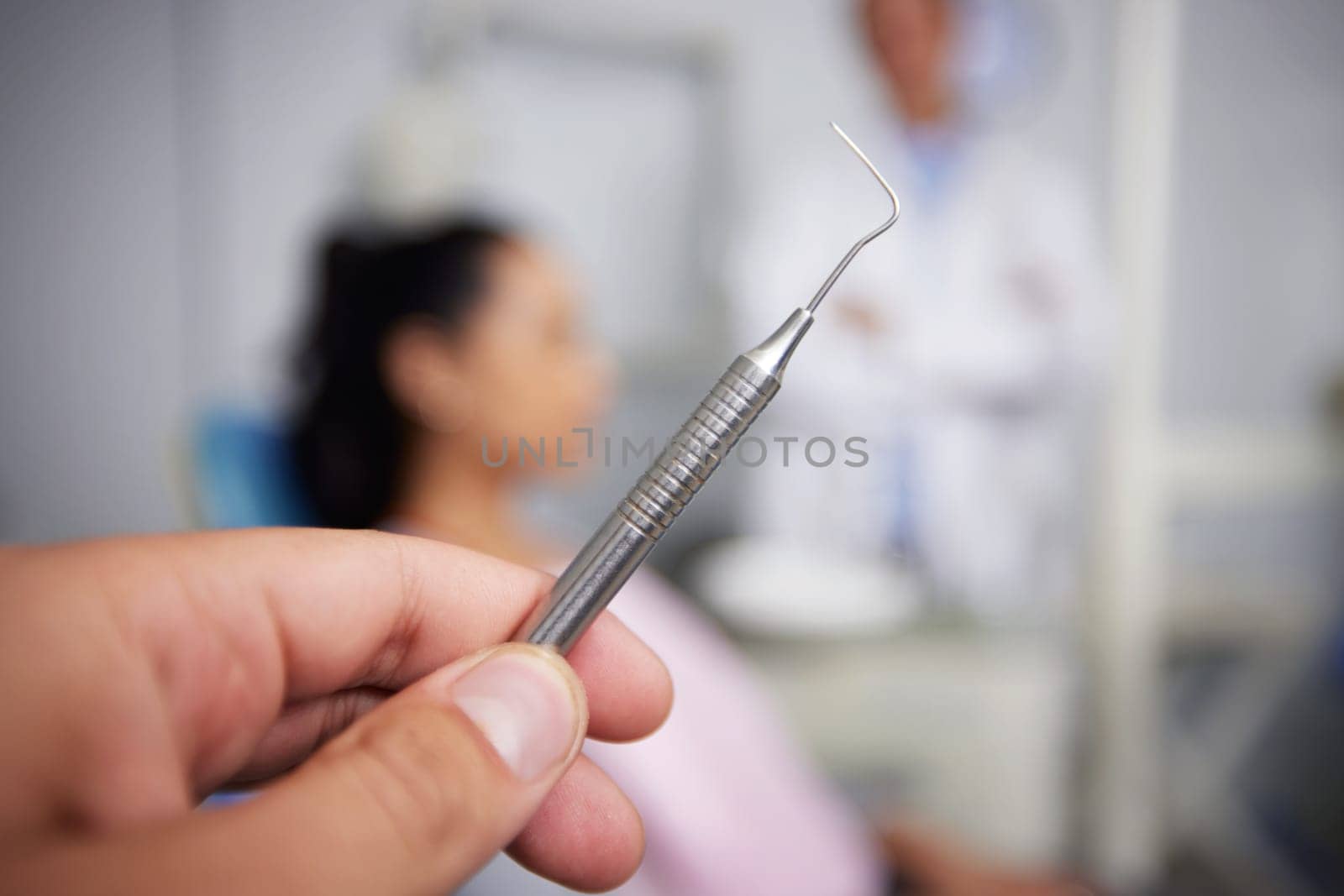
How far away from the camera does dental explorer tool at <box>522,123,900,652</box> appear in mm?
193

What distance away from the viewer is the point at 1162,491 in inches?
41.7

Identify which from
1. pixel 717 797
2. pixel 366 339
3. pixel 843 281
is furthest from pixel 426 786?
pixel 843 281

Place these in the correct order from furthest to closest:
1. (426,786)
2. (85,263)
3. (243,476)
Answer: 1. (85,263)
2. (243,476)
3. (426,786)

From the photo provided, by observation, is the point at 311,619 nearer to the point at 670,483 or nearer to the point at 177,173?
the point at 670,483

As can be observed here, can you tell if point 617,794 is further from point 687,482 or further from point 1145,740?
point 1145,740

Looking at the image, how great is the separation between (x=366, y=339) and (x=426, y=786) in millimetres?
525

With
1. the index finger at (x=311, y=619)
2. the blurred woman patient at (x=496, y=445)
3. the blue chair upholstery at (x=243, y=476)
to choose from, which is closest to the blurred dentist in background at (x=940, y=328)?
the blurred woman patient at (x=496, y=445)

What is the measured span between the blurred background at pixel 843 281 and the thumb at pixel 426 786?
2.36 ft

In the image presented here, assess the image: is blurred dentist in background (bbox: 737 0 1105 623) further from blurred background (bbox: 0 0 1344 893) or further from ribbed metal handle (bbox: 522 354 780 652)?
ribbed metal handle (bbox: 522 354 780 652)

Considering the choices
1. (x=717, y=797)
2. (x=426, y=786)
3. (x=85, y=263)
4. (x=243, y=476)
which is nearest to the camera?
(x=426, y=786)

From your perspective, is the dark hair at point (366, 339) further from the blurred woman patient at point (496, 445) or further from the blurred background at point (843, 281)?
the blurred background at point (843, 281)

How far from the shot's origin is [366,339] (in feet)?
2.15

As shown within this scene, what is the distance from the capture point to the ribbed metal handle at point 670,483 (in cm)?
19

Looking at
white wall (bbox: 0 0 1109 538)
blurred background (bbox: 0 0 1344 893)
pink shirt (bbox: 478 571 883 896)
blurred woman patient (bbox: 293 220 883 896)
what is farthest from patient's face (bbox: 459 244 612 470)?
white wall (bbox: 0 0 1109 538)
